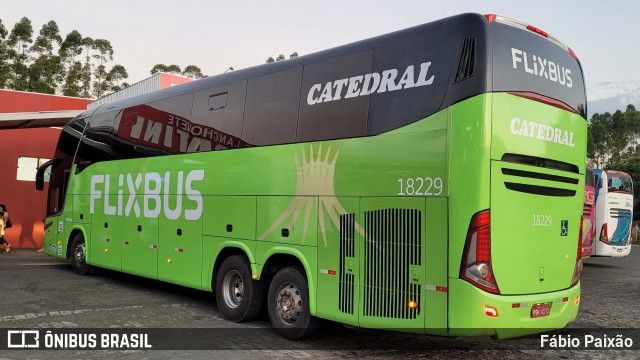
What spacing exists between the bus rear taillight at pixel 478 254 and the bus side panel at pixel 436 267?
0.20 m

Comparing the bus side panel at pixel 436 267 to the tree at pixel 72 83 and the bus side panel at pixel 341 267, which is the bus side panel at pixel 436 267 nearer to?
the bus side panel at pixel 341 267

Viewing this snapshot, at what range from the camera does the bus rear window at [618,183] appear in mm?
18172

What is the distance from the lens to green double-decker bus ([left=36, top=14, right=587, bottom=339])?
17.6ft

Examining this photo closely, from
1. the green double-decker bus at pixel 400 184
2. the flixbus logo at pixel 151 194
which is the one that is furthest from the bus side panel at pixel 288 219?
the flixbus logo at pixel 151 194

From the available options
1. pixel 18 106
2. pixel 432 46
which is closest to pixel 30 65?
pixel 18 106

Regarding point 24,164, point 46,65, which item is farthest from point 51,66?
point 24,164

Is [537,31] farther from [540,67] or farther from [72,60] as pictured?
[72,60]

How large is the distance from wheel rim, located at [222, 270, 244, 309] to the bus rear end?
12.2 ft

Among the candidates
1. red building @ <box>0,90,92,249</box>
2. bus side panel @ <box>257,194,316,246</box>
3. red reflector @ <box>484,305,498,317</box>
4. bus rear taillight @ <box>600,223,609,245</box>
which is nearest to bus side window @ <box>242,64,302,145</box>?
bus side panel @ <box>257,194,316,246</box>

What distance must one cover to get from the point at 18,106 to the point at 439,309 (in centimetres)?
2016

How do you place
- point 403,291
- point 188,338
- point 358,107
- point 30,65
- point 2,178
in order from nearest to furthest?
point 403,291
point 358,107
point 188,338
point 2,178
point 30,65

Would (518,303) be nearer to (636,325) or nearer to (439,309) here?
(439,309)

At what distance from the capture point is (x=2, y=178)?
2038 cm

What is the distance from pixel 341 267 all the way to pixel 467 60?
2.64m
